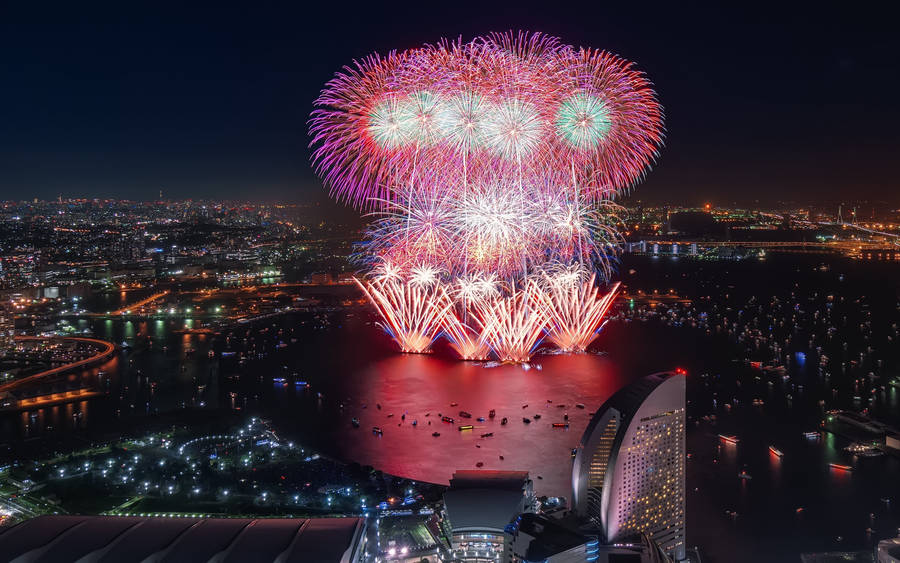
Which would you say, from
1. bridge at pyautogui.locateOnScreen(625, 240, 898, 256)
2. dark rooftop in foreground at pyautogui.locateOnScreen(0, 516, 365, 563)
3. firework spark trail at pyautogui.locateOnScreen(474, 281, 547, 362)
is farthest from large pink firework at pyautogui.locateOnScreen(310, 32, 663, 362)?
bridge at pyautogui.locateOnScreen(625, 240, 898, 256)

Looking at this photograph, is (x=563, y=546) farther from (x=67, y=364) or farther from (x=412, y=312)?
(x=67, y=364)

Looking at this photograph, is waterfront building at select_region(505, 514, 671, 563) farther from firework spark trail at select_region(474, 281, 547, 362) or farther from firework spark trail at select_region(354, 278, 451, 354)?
firework spark trail at select_region(354, 278, 451, 354)

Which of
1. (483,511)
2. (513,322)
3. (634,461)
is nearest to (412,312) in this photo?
(513,322)

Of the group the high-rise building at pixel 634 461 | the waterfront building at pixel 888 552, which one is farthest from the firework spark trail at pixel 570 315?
the waterfront building at pixel 888 552

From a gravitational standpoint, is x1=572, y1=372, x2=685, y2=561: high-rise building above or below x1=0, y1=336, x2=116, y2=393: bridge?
above

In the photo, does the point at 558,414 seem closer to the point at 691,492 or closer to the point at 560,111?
the point at 691,492

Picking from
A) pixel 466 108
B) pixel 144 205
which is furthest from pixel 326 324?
pixel 144 205
